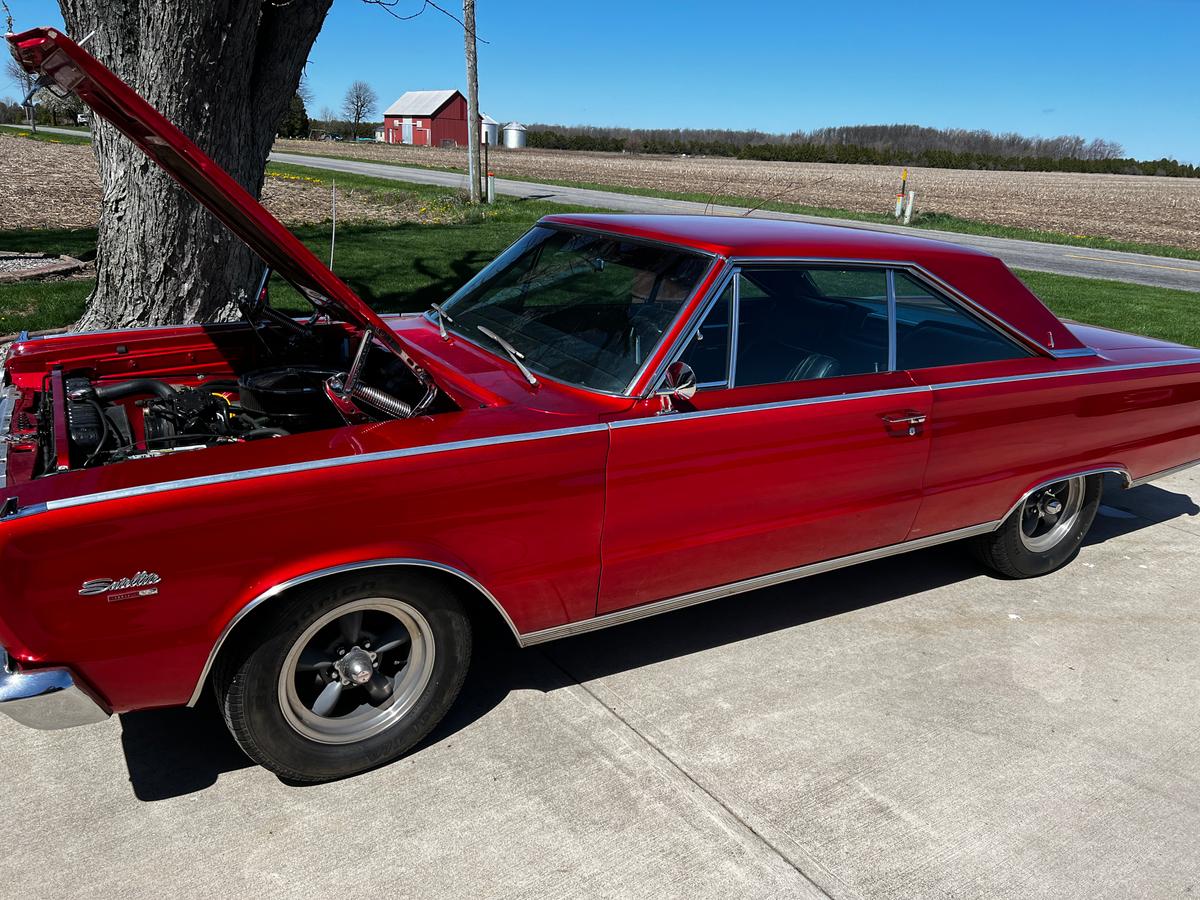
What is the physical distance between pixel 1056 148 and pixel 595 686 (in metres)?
99.7

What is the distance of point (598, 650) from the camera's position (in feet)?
11.8

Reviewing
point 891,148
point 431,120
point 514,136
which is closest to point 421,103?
point 431,120

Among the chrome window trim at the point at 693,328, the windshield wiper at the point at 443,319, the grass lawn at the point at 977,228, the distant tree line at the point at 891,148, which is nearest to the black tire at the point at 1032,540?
the chrome window trim at the point at 693,328

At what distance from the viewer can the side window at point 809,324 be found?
3.28m

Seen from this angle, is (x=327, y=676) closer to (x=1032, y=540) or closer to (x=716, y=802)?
(x=716, y=802)

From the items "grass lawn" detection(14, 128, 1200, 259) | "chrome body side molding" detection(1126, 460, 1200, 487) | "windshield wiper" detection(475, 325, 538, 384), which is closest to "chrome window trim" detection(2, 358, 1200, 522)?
"windshield wiper" detection(475, 325, 538, 384)

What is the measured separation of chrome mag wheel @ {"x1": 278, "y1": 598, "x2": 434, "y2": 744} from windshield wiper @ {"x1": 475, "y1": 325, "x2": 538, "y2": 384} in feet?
2.86

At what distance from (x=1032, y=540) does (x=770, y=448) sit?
197cm

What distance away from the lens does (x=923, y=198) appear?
32.0 m

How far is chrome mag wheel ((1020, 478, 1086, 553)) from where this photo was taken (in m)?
4.29

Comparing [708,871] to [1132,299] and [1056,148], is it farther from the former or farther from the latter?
[1056,148]

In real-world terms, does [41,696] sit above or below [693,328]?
below

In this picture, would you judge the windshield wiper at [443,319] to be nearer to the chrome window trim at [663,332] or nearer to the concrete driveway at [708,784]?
the chrome window trim at [663,332]

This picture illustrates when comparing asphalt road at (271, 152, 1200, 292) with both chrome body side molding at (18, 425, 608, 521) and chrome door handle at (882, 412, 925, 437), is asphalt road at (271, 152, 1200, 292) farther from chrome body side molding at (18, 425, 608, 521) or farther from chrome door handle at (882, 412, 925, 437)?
chrome body side molding at (18, 425, 608, 521)
